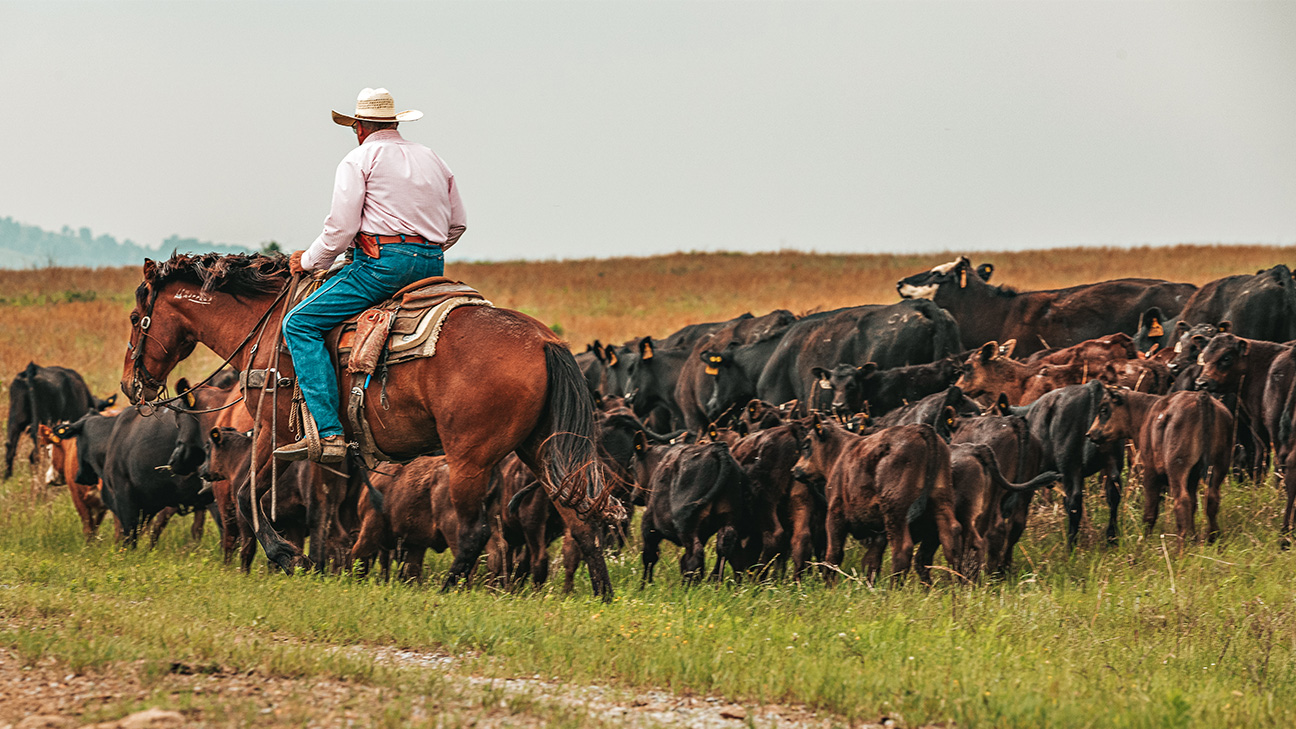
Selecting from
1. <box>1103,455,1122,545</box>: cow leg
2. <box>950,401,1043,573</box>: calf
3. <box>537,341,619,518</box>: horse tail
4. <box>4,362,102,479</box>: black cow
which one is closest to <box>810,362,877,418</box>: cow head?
<box>950,401,1043,573</box>: calf

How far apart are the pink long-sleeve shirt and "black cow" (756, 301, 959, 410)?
26.3 feet

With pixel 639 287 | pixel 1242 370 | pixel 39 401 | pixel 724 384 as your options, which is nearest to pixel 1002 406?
pixel 1242 370

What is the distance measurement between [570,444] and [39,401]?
44.5ft

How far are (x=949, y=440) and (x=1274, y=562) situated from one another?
2681 millimetres

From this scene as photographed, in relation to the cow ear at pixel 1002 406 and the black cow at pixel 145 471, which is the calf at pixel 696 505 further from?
the black cow at pixel 145 471

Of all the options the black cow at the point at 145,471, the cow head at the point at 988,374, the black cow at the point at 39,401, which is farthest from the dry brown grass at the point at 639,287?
the cow head at the point at 988,374

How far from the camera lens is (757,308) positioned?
1499 inches

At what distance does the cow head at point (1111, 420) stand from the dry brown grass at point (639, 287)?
16879mm

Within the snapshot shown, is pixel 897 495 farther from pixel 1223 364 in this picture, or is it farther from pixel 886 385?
pixel 886 385

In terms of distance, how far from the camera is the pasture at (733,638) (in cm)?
512

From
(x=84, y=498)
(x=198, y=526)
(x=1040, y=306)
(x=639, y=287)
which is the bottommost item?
(x=198, y=526)

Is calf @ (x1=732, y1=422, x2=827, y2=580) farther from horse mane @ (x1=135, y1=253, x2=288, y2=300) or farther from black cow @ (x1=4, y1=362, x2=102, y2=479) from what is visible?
black cow @ (x1=4, y1=362, x2=102, y2=479)

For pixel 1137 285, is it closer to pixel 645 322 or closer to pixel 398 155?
pixel 398 155

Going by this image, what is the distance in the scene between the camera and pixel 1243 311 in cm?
1443
